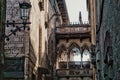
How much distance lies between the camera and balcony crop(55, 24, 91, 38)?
109 ft

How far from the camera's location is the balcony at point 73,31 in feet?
109

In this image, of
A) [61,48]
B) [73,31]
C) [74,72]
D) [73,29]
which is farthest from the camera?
[73,29]

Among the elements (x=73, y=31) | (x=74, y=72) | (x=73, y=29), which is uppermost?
(x=73, y=29)

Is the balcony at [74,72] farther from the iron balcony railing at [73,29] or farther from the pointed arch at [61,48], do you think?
the iron balcony railing at [73,29]

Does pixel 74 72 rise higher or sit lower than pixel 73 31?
lower

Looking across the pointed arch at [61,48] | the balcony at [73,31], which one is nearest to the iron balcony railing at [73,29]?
the balcony at [73,31]

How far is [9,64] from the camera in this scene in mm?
15867

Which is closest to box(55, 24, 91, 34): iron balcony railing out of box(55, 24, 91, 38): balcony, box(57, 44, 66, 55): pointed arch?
box(55, 24, 91, 38): balcony

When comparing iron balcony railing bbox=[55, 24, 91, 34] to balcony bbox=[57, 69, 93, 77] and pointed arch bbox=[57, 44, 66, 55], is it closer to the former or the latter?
pointed arch bbox=[57, 44, 66, 55]

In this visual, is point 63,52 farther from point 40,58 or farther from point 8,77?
point 8,77

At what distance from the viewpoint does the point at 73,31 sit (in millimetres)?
33500

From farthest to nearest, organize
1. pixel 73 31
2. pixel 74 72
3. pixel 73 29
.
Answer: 1. pixel 73 29
2. pixel 73 31
3. pixel 74 72

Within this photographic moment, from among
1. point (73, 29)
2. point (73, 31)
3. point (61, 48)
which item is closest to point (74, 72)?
point (61, 48)

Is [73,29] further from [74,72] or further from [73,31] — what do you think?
[74,72]
